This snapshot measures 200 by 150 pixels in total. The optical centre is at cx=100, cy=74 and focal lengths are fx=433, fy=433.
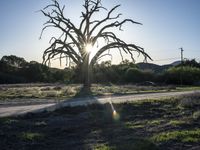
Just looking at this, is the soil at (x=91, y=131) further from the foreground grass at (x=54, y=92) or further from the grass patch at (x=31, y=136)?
the foreground grass at (x=54, y=92)

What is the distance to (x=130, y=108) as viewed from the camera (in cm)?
2173

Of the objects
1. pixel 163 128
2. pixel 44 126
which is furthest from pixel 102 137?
pixel 44 126

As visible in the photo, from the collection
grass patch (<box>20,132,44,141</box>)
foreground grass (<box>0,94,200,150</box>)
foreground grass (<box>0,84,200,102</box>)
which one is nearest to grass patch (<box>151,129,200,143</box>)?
foreground grass (<box>0,94,200,150</box>)

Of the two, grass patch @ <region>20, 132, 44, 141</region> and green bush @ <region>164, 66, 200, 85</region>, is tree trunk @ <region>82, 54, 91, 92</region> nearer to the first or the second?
green bush @ <region>164, 66, 200, 85</region>

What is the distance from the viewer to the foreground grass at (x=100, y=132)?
37.1 feet

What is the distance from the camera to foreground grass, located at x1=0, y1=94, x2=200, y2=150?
11320mm

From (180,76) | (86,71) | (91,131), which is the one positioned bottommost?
(91,131)

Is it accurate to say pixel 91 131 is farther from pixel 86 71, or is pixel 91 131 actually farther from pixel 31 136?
pixel 86 71

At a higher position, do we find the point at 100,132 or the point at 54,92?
the point at 54,92

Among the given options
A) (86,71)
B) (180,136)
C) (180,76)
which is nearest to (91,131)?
(180,136)

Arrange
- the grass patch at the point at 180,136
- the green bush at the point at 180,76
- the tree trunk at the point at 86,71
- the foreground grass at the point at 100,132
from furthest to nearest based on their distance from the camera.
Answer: the green bush at the point at 180,76 → the tree trunk at the point at 86,71 → the grass patch at the point at 180,136 → the foreground grass at the point at 100,132

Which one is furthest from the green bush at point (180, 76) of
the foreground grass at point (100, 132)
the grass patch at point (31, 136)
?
the grass patch at point (31, 136)

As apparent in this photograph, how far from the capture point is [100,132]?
13805 millimetres

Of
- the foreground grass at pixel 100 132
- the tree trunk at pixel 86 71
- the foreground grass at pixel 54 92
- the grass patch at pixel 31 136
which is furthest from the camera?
the tree trunk at pixel 86 71
